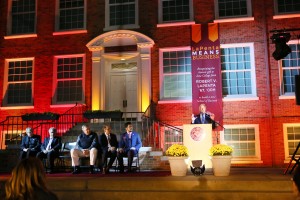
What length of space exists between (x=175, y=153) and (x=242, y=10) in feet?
26.4

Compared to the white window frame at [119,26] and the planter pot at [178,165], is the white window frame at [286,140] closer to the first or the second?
the planter pot at [178,165]

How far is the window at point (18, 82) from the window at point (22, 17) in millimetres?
1397

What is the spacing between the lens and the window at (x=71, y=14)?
16.3 meters

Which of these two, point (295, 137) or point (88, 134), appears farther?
point (295, 137)

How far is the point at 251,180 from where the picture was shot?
8008mm

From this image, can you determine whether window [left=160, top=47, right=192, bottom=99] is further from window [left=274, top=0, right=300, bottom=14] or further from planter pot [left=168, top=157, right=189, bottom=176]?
planter pot [left=168, top=157, right=189, bottom=176]

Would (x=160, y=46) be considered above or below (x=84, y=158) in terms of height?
above

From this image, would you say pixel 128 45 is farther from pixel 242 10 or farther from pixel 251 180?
pixel 251 180

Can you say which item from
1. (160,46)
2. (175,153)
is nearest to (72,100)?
(160,46)

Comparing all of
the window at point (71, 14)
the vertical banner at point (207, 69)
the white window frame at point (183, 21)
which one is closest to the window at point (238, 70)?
the vertical banner at point (207, 69)

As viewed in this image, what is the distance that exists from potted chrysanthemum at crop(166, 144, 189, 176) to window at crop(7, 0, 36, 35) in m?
10.1

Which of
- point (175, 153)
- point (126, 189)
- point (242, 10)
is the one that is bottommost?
point (126, 189)

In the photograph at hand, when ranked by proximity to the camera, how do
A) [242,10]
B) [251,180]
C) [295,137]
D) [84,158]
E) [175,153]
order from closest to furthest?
1. [251,180]
2. [175,153]
3. [84,158]
4. [295,137]
5. [242,10]

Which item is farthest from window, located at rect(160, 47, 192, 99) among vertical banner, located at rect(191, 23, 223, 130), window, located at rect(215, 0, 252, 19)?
window, located at rect(215, 0, 252, 19)
